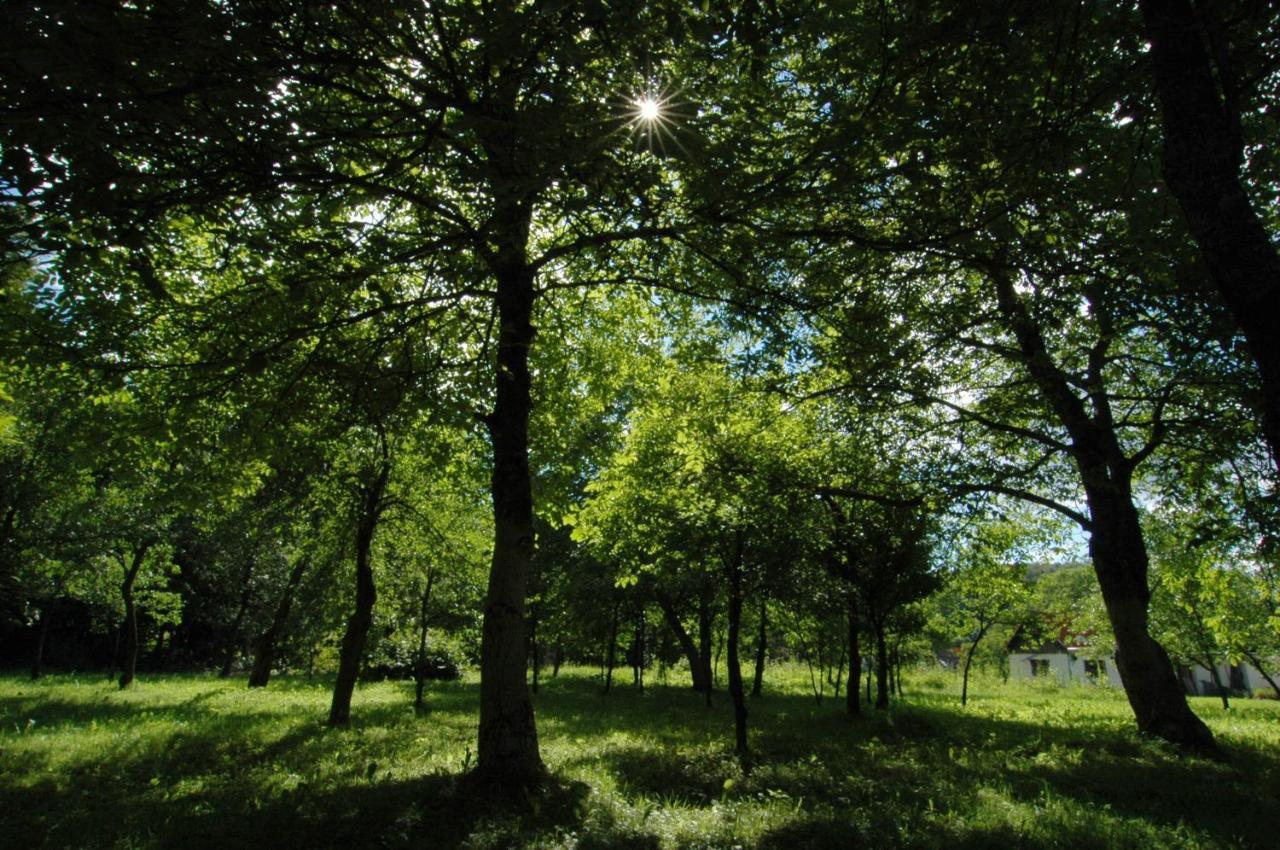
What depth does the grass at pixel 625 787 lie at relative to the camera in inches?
251

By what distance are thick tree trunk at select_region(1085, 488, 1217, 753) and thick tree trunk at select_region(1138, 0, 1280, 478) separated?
1087 cm

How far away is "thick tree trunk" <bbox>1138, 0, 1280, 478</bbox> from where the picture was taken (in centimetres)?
322

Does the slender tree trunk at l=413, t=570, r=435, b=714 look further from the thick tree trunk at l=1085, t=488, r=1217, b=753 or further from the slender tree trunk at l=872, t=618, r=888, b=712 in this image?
the thick tree trunk at l=1085, t=488, r=1217, b=753

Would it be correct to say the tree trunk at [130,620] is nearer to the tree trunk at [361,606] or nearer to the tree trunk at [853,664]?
the tree trunk at [361,606]

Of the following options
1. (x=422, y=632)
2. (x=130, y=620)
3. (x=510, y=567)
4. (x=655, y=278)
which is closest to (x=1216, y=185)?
(x=655, y=278)

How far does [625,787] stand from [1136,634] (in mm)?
10139

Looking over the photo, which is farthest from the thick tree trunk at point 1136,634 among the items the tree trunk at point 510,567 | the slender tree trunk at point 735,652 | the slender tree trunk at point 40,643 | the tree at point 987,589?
the slender tree trunk at point 40,643

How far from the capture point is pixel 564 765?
961cm

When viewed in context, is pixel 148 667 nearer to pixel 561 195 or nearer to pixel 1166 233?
pixel 561 195

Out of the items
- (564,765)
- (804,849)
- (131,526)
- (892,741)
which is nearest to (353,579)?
(131,526)

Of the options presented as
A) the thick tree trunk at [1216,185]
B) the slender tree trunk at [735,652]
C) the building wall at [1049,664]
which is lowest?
the building wall at [1049,664]

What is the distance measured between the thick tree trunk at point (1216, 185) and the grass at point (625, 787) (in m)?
5.32

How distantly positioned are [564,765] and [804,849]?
4599 millimetres

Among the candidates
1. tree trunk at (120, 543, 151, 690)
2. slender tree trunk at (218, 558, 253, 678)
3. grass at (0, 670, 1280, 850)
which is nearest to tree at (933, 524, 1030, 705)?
grass at (0, 670, 1280, 850)
